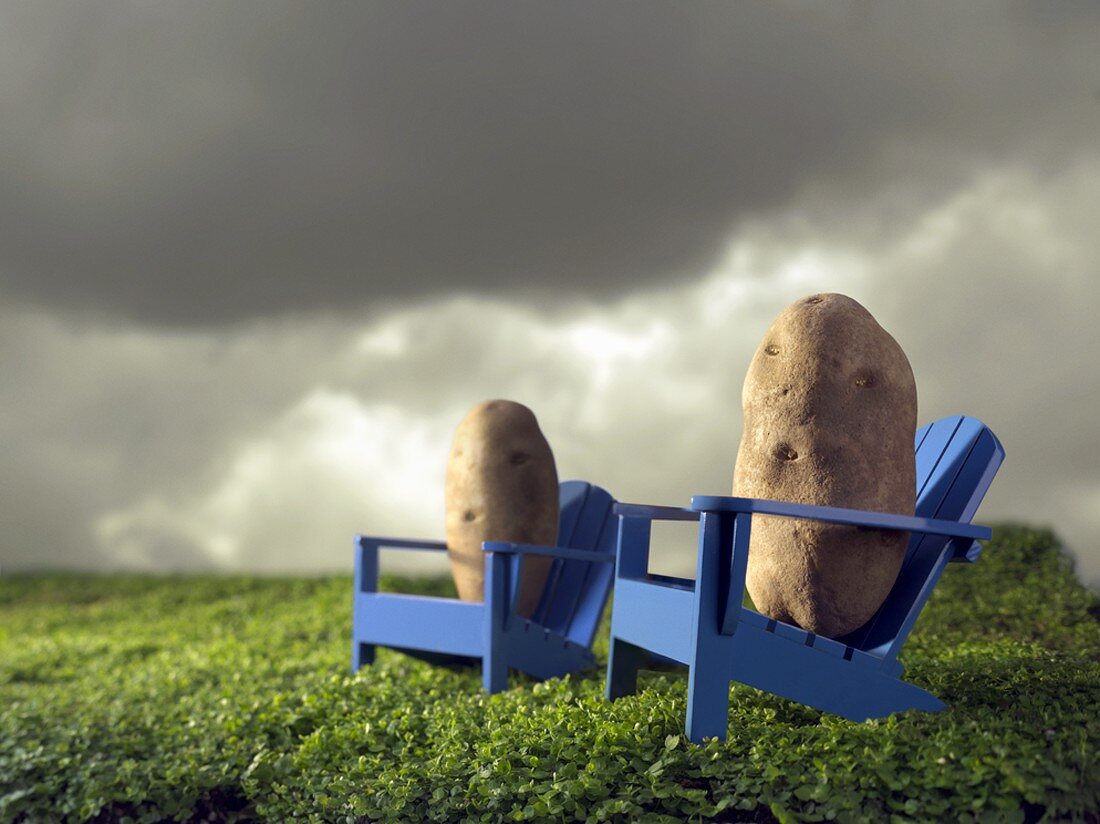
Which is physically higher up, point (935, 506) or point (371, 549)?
point (935, 506)

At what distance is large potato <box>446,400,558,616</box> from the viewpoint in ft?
17.3

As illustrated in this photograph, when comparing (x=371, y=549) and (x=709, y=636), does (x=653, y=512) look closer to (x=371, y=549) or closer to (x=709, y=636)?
(x=709, y=636)

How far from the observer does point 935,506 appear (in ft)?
12.6

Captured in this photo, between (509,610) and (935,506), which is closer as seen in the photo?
(935,506)

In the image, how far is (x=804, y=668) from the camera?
3236 mm

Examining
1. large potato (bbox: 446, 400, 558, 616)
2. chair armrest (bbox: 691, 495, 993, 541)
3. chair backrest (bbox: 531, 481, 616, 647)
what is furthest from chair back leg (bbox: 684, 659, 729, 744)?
large potato (bbox: 446, 400, 558, 616)

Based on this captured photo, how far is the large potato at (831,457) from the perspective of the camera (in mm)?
3525

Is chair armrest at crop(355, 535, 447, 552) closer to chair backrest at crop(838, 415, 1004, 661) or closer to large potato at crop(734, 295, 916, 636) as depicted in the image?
large potato at crop(734, 295, 916, 636)

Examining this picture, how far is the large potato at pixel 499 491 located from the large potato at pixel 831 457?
5.92ft

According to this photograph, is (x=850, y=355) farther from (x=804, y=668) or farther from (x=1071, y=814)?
(x=1071, y=814)

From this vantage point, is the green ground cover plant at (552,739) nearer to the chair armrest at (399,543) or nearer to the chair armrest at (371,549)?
the chair armrest at (371,549)

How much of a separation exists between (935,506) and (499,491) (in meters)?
2.25

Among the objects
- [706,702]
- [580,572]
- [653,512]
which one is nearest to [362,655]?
[580,572]

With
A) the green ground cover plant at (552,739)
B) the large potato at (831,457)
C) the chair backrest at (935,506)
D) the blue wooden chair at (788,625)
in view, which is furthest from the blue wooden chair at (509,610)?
the chair backrest at (935,506)
